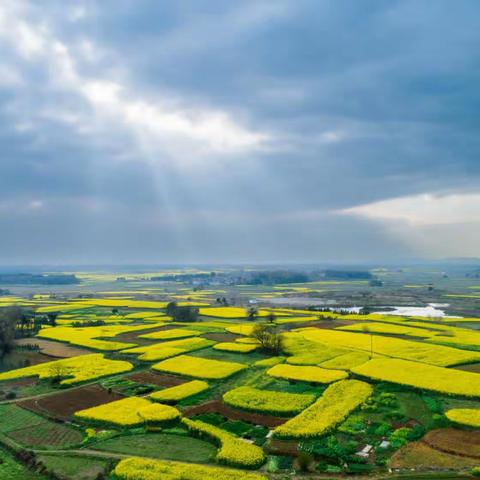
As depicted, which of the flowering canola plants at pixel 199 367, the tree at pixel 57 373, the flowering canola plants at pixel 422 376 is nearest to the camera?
the flowering canola plants at pixel 422 376

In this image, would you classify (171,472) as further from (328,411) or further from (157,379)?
(157,379)

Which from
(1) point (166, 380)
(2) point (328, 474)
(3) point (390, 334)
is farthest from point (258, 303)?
(2) point (328, 474)

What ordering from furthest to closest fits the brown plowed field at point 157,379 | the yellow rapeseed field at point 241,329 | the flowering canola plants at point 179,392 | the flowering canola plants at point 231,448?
the yellow rapeseed field at point 241,329, the brown plowed field at point 157,379, the flowering canola plants at point 179,392, the flowering canola plants at point 231,448

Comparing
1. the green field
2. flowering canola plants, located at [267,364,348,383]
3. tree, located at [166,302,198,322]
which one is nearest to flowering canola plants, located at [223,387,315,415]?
flowering canola plants, located at [267,364,348,383]

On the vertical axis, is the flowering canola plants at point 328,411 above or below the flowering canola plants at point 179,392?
below

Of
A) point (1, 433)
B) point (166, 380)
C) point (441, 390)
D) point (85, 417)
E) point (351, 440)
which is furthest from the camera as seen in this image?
point (166, 380)

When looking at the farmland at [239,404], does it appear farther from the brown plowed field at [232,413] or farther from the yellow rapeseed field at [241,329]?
the yellow rapeseed field at [241,329]

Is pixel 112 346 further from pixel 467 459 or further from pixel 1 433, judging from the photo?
pixel 467 459

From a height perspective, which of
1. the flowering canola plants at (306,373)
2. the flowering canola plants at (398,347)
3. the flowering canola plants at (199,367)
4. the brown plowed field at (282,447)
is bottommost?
the flowering canola plants at (398,347)

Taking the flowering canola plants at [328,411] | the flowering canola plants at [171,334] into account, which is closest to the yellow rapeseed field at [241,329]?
the flowering canola plants at [171,334]
